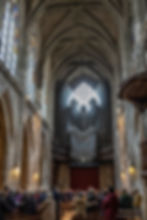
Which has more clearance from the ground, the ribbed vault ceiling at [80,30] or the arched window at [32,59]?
the ribbed vault ceiling at [80,30]

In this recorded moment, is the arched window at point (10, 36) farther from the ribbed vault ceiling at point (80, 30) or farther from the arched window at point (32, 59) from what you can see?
the arched window at point (32, 59)

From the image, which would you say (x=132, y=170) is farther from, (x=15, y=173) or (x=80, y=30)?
(x=80, y=30)

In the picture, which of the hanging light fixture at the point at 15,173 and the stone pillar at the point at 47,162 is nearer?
the hanging light fixture at the point at 15,173

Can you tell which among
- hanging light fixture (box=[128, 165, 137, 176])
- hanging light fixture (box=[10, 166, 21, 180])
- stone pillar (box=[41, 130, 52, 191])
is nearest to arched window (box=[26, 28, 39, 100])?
stone pillar (box=[41, 130, 52, 191])

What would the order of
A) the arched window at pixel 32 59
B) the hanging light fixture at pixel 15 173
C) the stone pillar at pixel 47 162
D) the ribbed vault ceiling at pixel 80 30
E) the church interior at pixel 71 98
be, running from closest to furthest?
the church interior at pixel 71 98 < the hanging light fixture at pixel 15 173 < the ribbed vault ceiling at pixel 80 30 < the arched window at pixel 32 59 < the stone pillar at pixel 47 162

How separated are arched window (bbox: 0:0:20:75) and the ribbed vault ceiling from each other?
1.76 meters

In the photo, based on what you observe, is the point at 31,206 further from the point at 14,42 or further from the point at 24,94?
the point at 14,42

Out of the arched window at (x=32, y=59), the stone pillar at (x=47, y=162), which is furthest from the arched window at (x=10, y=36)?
the stone pillar at (x=47, y=162)

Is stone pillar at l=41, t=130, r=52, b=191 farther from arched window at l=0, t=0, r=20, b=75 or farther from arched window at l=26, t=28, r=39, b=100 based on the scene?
arched window at l=0, t=0, r=20, b=75

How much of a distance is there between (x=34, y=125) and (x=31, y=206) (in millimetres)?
9924

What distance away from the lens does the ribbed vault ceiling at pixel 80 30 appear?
1953cm

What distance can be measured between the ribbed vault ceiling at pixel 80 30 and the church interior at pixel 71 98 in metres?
0.08

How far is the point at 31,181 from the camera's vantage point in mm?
18594

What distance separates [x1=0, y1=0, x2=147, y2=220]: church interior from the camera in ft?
46.6
